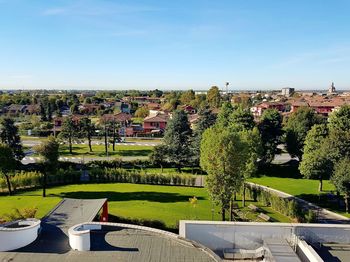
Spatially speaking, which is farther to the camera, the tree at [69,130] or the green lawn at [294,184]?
the tree at [69,130]

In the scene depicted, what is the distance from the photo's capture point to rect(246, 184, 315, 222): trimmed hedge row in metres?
23.1

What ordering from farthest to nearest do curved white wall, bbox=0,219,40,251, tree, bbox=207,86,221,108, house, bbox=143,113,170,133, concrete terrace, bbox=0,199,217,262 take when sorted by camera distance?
tree, bbox=207,86,221,108 → house, bbox=143,113,170,133 → curved white wall, bbox=0,219,40,251 → concrete terrace, bbox=0,199,217,262

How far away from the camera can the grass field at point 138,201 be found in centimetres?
2317

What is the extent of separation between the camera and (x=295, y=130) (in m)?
38.9

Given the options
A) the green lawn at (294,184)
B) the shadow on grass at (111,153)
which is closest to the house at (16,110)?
the shadow on grass at (111,153)

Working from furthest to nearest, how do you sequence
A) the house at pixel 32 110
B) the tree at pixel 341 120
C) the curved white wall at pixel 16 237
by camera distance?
the house at pixel 32 110
the tree at pixel 341 120
the curved white wall at pixel 16 237

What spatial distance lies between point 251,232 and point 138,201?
13.5 m

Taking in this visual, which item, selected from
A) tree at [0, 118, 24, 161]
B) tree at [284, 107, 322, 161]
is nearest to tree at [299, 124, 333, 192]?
tree at [284, 107, 322, 161]

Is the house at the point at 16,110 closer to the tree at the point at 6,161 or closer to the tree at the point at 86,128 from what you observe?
the tree at the point at 86,128

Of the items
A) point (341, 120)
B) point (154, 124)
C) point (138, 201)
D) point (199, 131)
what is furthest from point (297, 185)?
point (154, 124)

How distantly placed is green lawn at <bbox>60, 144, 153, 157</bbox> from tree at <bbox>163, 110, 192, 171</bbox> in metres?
6.71

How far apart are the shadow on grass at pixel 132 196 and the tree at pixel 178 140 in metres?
8.08

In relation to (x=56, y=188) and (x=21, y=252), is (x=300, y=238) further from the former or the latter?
(x=56, y=188)

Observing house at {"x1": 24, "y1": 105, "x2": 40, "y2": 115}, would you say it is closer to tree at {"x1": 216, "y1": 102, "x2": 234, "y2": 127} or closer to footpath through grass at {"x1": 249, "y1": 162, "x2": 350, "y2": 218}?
tree at {"x1": 216, "y1": 102, "x2": 234, "y2": 127}
